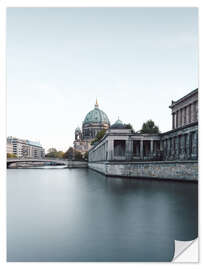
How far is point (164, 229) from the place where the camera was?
521cm

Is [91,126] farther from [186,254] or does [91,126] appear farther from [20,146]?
[186,254]

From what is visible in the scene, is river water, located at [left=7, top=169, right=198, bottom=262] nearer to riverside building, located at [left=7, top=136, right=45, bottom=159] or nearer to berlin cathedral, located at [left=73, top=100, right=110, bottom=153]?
riverside building, located at [left=7, top=136, right=45, bottom=159]

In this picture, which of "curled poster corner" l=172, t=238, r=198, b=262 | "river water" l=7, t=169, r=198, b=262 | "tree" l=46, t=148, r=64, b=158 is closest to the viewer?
"curled poster corner" l=172, t=238, r=198, b=262

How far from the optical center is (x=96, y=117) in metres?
86.2

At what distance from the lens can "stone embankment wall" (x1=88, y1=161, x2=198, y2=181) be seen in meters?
15.4

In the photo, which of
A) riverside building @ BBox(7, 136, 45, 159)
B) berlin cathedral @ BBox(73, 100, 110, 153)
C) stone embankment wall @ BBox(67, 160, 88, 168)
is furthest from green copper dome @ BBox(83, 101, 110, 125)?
riverside building @ BBox(7, 136, 45, 159)

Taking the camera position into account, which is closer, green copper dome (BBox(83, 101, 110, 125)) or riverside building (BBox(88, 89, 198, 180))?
riverside building (BBox(88, 89, 198, 180))

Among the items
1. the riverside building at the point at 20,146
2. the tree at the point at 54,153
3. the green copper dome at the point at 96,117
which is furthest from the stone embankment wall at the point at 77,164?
the green copper dome at the point at 96,117

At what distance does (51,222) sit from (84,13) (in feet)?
15.9

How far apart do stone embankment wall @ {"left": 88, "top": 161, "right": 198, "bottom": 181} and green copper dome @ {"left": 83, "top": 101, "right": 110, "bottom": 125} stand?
63160mm

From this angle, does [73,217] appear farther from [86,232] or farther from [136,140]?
[136,140]

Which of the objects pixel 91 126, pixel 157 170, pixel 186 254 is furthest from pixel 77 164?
pixel 186 254

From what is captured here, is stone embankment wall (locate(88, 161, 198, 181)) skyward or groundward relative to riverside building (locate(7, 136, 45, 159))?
groundward
